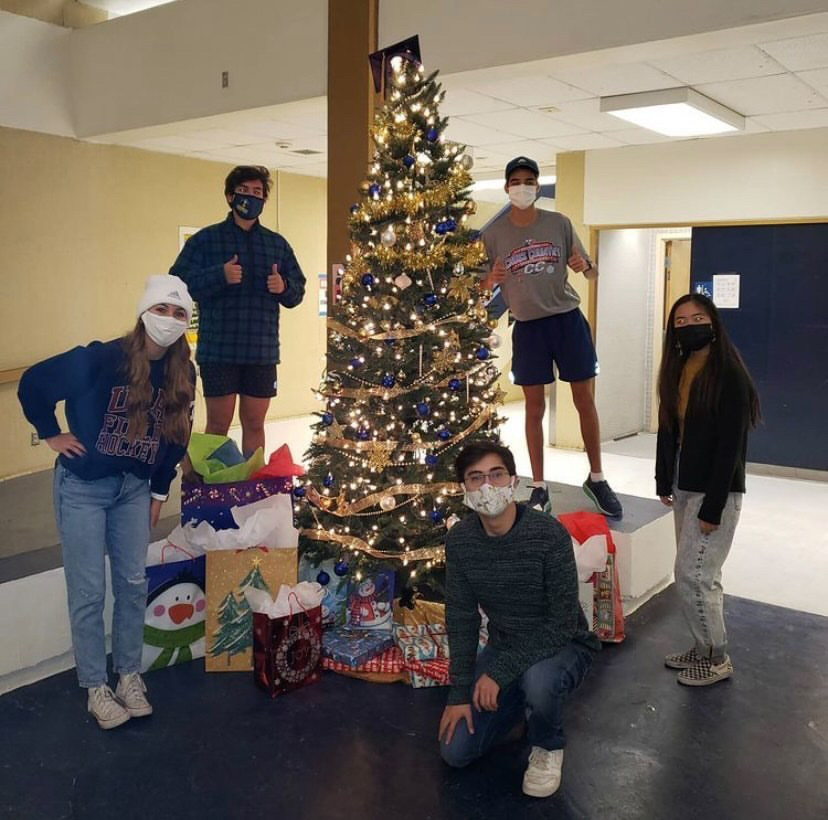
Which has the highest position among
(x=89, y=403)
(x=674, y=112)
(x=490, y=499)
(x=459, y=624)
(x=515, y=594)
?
(x=674, y=112)

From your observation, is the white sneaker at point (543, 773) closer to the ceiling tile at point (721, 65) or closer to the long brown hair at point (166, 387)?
the long brown hair at point (166, 387)

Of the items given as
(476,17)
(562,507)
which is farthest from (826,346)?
(476,17)

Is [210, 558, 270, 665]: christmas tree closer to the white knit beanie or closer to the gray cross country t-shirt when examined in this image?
the white knit beanie

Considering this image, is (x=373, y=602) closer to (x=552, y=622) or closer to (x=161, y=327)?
(x=552, y=622)

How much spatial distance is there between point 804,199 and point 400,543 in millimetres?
4699

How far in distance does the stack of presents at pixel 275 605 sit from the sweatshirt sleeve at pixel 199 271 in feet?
3.28

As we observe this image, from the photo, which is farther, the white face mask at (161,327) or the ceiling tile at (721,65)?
the ceiling tile at (721,65)

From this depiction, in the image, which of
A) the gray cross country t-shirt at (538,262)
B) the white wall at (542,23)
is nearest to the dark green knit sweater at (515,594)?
the gray cross country t-shirt at (538,262)

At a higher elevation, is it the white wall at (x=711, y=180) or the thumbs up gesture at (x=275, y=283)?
the white wall at (x=711, y=180)

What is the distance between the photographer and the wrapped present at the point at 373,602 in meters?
3.32

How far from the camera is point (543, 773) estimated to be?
243 centimetres

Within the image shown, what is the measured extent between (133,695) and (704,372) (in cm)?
219

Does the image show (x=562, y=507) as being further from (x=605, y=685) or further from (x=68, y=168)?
(x=68, y=168)

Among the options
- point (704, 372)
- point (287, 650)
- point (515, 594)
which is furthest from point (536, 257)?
point (287, 650)
